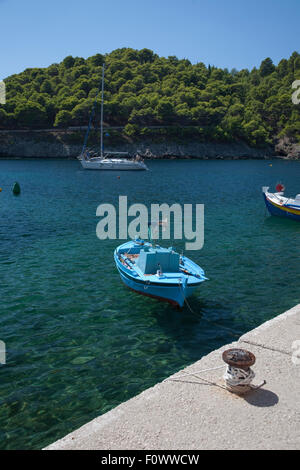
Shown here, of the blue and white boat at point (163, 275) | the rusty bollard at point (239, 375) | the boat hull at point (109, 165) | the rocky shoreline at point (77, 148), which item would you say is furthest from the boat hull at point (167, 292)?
the rocky shoreline at point (77, 148)

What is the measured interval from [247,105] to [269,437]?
179 m

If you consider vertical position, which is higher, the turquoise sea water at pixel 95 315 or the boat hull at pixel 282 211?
the boat hull at pixel 282 211

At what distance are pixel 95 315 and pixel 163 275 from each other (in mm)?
3020

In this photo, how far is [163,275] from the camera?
15.1 meters

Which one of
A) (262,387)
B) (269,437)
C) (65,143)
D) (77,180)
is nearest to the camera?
(269,437)

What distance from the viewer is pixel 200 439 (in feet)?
21.7

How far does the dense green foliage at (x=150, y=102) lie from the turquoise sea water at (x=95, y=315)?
366ft

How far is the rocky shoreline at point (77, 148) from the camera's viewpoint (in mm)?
124250

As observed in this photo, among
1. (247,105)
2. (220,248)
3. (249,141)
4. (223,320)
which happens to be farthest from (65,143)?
(223,320)

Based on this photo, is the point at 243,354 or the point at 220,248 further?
the point at 220,248

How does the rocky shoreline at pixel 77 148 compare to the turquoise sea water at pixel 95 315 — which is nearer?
the turquoise sea water at pixel 95 315

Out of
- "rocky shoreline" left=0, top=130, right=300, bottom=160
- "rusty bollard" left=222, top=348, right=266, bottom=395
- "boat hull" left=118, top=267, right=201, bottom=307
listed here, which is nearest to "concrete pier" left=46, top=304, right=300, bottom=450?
"rusty bollard" left=222, top=348, right=266, bottom=395

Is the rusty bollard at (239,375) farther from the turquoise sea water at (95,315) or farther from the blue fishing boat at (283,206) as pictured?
the blue fishing boat at (283,206)

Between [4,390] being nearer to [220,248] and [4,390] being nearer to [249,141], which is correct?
[220,248]
